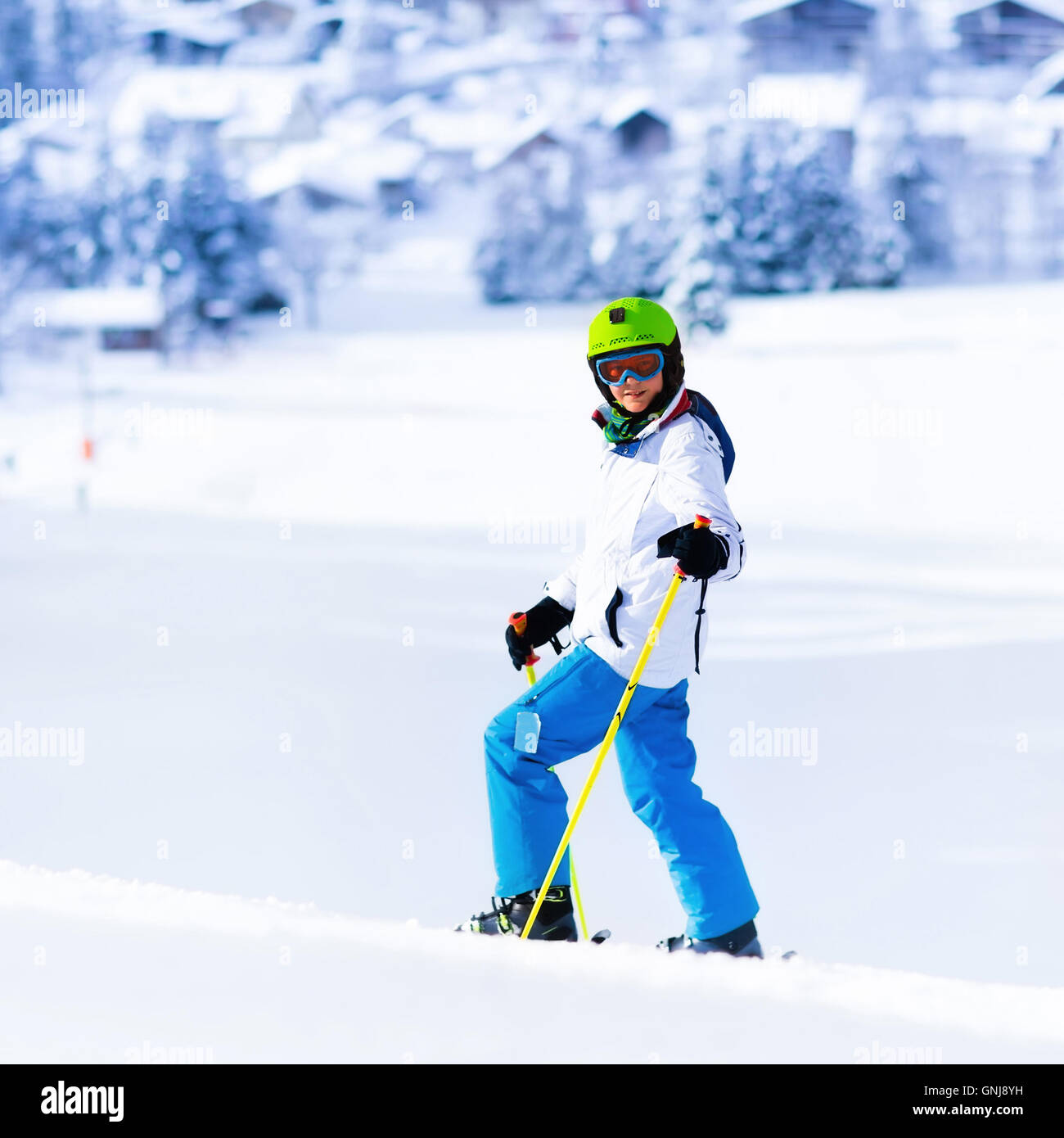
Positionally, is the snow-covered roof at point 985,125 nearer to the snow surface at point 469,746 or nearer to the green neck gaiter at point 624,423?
the snow surface at point 469,746

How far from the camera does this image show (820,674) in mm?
4996

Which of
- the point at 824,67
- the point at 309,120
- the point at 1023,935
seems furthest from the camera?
the point at 309,120

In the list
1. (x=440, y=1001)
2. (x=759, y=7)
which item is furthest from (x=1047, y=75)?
(x=440, y=1001)

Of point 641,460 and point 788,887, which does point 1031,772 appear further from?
point 641,460

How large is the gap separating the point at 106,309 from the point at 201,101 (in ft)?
11.7

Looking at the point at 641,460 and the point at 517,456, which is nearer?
the point at 641,460

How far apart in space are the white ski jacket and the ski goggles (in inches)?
3.1

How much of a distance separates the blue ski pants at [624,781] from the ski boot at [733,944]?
0.01 metres

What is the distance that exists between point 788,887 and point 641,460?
1364 mm

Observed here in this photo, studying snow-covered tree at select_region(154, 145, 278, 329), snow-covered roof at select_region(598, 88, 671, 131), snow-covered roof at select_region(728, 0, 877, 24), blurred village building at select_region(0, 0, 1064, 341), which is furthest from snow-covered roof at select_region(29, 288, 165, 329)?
snow-covered roof at select_region(728, 0, 877, 24)

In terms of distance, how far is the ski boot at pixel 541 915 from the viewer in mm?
2342

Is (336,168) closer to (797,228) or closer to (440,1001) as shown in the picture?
(797,228)

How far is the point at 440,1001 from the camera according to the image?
1931mm
